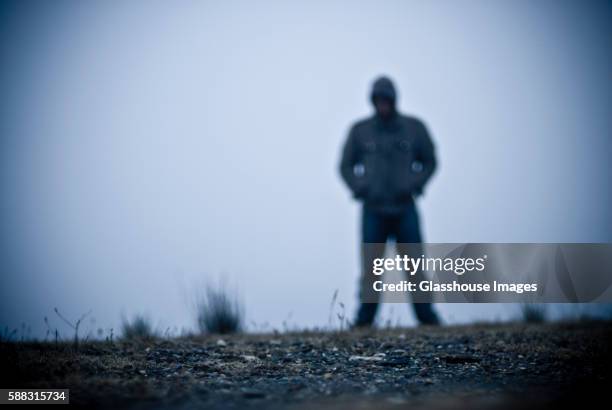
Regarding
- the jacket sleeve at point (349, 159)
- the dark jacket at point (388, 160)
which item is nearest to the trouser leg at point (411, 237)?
the dark jacket at point (388, 160)

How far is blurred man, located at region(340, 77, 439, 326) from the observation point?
16.8 feet

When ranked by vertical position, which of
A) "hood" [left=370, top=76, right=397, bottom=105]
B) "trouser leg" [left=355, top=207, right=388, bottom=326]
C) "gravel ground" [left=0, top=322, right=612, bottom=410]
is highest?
"hood" [left=370, top=76, right=397, bottom=105]

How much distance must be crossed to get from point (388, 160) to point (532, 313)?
2.18 meters

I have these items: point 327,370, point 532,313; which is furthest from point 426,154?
point 327,370

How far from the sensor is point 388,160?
530 cm

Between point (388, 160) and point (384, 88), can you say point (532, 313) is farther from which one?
point (384, 88)

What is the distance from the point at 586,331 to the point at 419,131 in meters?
2.63

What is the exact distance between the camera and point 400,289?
198 inches

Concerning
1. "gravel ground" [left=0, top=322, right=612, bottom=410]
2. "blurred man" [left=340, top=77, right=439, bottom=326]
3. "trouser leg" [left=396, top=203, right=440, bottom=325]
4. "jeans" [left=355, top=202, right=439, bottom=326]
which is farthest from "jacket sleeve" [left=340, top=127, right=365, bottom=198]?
"gravel ground" [left=0, top=322, right=612, bottom=410]

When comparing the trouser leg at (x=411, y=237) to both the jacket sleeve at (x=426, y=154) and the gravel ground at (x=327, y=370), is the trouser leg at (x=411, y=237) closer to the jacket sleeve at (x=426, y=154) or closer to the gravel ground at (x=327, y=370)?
the jacket sleeve at (x=426, y=154)

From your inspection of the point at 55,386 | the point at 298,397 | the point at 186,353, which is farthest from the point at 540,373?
the point at 55,386

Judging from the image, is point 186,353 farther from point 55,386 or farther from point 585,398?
point 585,398

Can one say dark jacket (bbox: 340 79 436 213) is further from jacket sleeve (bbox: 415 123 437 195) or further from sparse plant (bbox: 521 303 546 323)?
sparse plant (bbox: 521 303 546 323)

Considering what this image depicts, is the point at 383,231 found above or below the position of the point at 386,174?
below
